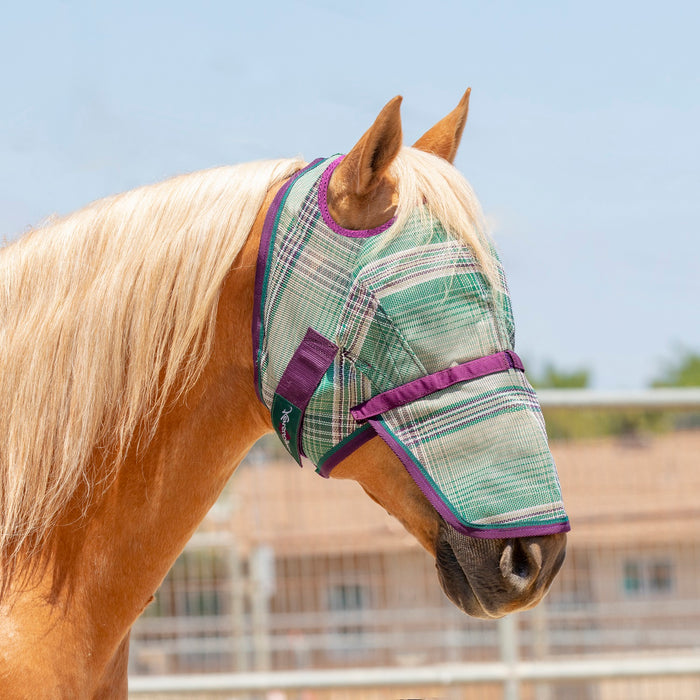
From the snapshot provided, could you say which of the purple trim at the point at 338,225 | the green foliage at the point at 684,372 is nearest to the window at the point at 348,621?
the purple trim at the point at 338,225

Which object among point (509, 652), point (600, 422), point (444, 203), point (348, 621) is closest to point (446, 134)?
point (444, 203)

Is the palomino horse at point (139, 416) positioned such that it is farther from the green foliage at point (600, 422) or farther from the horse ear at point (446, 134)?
the green foliage at point (600, 422)

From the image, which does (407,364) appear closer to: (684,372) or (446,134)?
(446,134)

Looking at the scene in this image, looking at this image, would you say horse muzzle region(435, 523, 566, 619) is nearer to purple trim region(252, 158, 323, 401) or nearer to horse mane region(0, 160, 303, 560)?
purple trim region(252, 158, 323, 401)

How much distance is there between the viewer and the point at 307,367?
58.0 inches

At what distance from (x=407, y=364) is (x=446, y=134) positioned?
602 mm

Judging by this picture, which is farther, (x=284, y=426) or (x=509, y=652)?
(x=509, y=652)

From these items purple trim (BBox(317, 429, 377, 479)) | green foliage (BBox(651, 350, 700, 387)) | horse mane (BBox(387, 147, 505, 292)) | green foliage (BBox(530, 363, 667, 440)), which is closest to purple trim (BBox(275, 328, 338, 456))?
purple trim (BBox(317, 429, 377, 479))

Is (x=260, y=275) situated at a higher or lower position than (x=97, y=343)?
higher

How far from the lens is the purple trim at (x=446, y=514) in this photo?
4.57ft

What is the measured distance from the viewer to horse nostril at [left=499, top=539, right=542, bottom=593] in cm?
140

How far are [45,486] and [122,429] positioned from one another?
0.17 m

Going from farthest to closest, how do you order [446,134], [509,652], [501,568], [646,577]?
1. [646,577]
2. [509,652]
3. [446,134]
4. [501,568]

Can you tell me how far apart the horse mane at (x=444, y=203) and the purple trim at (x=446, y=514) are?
34 cm
